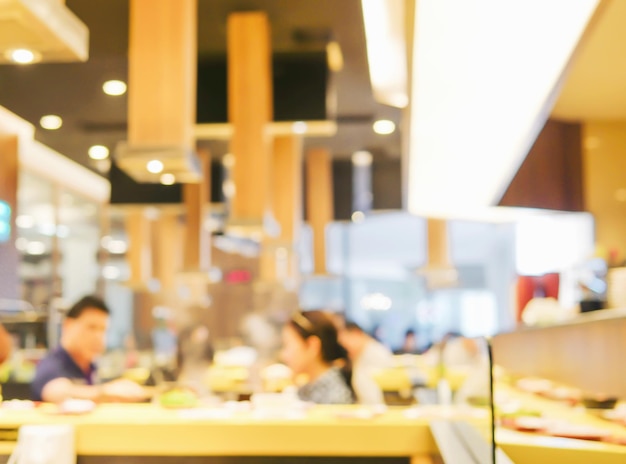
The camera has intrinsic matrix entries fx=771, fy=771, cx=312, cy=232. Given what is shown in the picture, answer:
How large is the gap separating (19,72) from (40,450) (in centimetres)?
504

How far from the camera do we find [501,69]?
3977 millimetres

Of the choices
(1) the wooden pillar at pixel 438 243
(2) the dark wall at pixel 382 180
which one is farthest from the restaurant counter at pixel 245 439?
(1) the wooden pillar at pixel 438 243

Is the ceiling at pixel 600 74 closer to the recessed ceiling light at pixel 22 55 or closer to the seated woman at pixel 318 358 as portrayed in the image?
the seated woman at pixel 318 358

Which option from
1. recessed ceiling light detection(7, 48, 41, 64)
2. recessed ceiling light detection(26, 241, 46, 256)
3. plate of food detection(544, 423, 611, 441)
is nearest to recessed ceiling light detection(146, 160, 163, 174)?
recessed ceiling light detection(7, 48, 41, 64)

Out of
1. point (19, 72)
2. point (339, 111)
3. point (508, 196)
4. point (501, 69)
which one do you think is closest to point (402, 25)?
point (501, 69)

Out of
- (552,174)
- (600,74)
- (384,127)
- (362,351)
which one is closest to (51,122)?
(384,127)

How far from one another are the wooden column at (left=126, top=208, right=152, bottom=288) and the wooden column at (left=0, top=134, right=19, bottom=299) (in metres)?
1.89

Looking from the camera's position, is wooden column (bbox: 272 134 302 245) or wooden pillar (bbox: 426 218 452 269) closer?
wooden column (bbox: 272 134 302 245)

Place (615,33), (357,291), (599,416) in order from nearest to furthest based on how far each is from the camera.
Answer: (599,416) → (615,33) → (357,291)

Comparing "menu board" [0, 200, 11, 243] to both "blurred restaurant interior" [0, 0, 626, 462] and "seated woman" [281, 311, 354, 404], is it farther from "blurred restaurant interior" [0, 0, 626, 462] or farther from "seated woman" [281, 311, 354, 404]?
"seated woman" [281, 311, 354, 404]

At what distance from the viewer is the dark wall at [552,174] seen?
5.98 m

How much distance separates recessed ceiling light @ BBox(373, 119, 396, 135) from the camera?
29.5 feet

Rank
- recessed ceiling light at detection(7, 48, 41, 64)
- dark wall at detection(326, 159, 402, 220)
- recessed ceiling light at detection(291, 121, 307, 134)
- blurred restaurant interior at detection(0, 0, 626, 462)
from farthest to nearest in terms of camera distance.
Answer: dark wall at detection(326, 159, 402, 220) < recessed ceiling light at detection(291, 121, 307, 134) < blurred restaurant interior at detection(0, 0, 626, 462) < recessed ceiling light at detection(7, 48, 41, 64)

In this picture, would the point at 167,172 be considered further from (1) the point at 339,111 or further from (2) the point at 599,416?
(1) the point at 339,111
